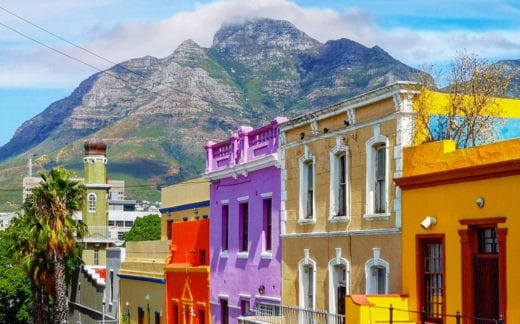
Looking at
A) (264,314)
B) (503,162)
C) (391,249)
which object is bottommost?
(264,314)

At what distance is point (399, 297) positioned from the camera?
823 inches

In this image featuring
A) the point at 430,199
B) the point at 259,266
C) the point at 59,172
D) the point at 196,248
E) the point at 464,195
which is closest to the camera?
the point at 464,195

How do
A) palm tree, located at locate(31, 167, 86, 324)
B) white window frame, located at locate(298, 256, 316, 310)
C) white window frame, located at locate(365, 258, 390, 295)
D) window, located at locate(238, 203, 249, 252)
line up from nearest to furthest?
1. white window frame, located at locate(365, 258, 390, 295)
2. white window frame, located at locate(298, 256, 316, 310)
3. window, located at locate(238, 203, 249, 252)
4. palm tree, located at locate(31, 167, 86, 324)

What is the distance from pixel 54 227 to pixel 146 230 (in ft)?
278

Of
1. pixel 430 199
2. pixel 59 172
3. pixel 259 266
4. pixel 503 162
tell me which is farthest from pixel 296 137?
pixel 59 172

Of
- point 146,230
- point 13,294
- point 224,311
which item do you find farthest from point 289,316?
point 146,230

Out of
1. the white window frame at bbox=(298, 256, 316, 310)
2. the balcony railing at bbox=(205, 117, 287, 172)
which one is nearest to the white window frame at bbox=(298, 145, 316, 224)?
the white window frame at bbox=(298, 256, 316, 310)

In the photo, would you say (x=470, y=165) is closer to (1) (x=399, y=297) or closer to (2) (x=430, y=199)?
(2) (x=430, y=199)

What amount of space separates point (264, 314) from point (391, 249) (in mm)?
6672

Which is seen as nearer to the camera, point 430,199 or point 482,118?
point 430,199

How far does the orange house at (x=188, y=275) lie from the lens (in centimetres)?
3606

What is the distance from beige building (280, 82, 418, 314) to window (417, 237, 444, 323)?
0.95 meters

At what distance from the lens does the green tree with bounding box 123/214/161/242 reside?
433ft

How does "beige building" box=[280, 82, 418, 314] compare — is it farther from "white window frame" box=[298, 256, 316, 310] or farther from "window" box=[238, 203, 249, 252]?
"window" box=[238, 203, 249, 252]
